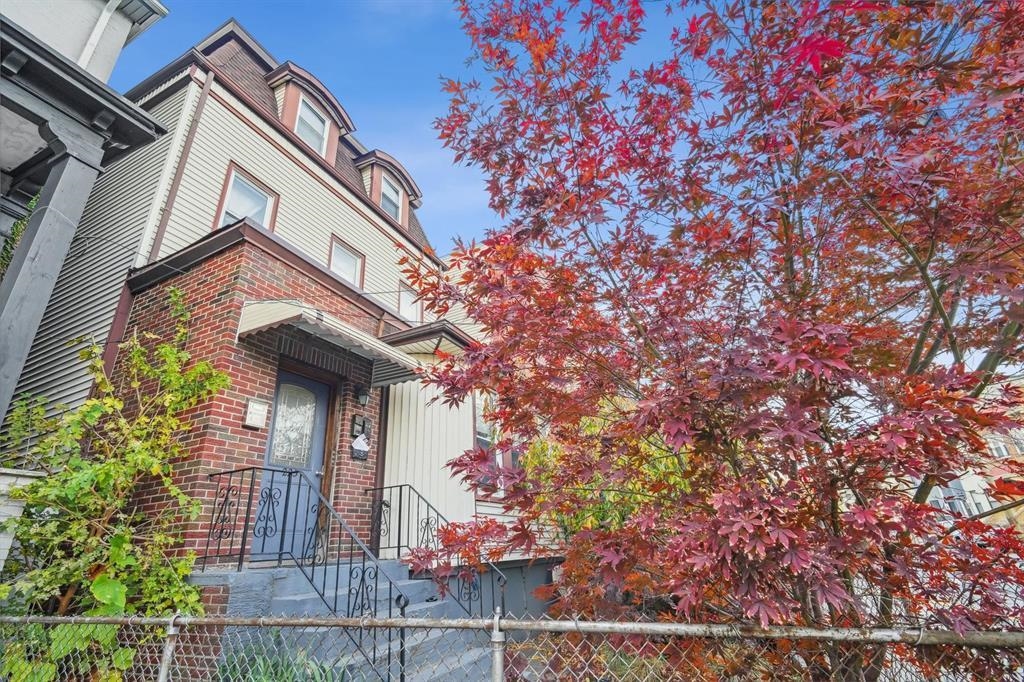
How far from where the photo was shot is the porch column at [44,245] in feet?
12.9

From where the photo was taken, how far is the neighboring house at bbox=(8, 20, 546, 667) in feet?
16.6

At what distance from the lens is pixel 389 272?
36.5 ft

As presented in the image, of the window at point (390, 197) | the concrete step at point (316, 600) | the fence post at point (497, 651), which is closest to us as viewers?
the fence post at point (497, 651)

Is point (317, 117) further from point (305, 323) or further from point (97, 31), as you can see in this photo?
point (305, 323)

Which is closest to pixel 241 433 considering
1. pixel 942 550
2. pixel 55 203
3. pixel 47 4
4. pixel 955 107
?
pixel 55 203

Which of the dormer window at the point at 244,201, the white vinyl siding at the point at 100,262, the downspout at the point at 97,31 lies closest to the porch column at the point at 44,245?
the downspout at the point at 97,31

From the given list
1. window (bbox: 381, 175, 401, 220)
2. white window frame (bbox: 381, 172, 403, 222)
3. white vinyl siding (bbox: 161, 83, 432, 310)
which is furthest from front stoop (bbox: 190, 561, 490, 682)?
white window frame (bbox: 381, 172, 403, 222)

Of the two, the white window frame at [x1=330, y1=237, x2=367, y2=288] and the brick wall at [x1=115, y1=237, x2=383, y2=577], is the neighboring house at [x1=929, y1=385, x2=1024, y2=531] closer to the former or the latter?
the brick wall at [x1=115, y1=237, x2=383, y2=577]

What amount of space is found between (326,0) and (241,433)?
5.71 metres

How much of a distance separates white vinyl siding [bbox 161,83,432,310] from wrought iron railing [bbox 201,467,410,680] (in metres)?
3.28

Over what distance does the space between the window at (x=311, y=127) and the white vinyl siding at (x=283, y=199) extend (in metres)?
0.73

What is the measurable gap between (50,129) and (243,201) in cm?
372

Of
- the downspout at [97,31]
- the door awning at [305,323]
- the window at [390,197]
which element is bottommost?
the door awning at [305,323]

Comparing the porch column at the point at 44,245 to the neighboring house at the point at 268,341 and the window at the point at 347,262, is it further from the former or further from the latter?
the window at the point at 347,262
